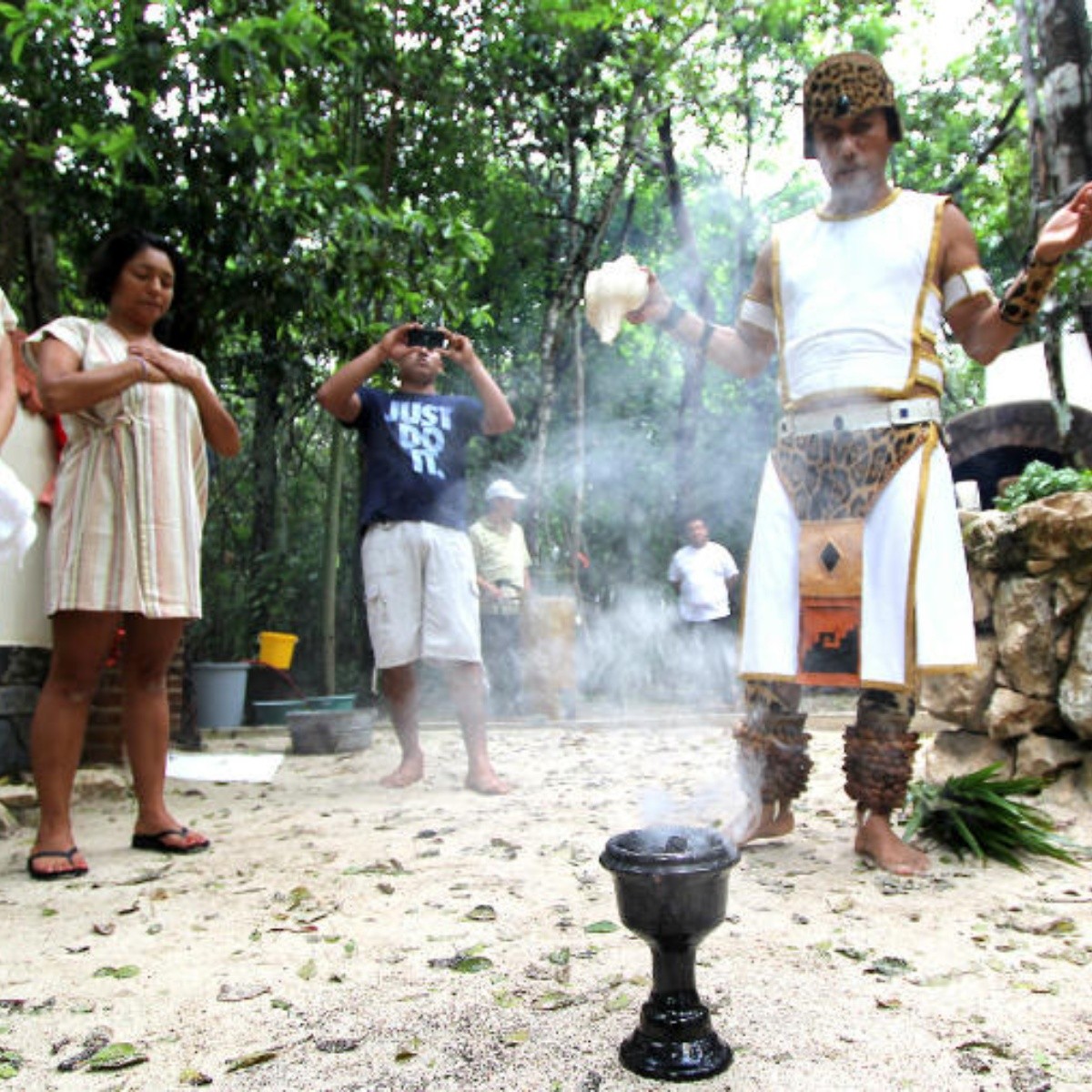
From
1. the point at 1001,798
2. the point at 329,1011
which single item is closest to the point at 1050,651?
the point at 1001,798

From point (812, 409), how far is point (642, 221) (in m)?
13.0

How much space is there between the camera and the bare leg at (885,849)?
8.73 ft

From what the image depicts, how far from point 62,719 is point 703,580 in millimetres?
6821

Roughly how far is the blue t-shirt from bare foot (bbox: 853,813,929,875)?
7.12ft

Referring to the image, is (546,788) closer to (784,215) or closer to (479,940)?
(479,940)

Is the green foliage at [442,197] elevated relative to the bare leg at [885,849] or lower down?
elevated

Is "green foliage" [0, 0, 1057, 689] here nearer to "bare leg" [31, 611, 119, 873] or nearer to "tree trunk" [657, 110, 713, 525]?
"tree trunk" [657, 110, 713, 525]

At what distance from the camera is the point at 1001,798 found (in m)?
2.90

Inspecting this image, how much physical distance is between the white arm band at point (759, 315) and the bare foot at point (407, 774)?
2487 millimetres

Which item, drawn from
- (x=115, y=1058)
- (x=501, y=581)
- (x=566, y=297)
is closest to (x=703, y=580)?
(x=501, y=581)

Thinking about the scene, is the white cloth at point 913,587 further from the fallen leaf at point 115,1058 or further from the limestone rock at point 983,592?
the fallen leaf at point 115,1058

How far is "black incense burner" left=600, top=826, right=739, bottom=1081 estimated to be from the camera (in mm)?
1471

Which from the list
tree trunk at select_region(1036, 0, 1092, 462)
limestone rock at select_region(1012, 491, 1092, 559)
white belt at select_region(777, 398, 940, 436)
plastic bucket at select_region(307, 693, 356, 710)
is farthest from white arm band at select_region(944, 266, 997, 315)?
plastic bucket at select_region(307, 693, 356, 710)

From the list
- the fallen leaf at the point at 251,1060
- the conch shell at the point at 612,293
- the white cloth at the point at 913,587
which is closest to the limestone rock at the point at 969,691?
the white cloth at the point at 913,587
